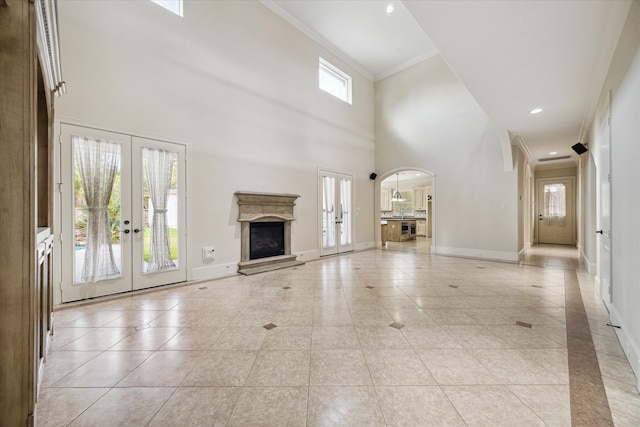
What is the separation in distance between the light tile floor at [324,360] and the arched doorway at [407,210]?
18.0 ft

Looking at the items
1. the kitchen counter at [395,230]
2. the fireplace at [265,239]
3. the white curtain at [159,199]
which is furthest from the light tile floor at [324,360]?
the kitchen counter at [395,230]

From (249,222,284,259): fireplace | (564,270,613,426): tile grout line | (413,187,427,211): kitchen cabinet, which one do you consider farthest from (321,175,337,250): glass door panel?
(413,187,427,211): kitchen cabinet

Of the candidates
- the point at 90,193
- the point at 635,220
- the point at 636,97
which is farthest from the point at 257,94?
the point at 635,220

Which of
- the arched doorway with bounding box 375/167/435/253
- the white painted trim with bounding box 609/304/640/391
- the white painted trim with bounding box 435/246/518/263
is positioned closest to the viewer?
the white painted trim with bounding box 609/304/640/391

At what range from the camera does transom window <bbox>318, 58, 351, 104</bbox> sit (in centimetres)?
701

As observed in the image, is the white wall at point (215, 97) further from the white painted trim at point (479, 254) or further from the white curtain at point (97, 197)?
the white painted trim at point (479, 254)

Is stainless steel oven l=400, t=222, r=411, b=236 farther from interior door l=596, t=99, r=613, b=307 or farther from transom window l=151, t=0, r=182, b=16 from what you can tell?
transom window l=151, t=0, r=182, b=16

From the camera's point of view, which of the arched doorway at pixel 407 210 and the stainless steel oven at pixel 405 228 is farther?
the stainless steel oven at pixel 405 228

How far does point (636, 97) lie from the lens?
75.0 inches

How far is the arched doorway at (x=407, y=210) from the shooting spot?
9.69m

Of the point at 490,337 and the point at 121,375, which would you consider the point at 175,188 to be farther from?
the point at 490,337

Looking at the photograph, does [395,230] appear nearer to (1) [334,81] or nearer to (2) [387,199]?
(2) [387,199]

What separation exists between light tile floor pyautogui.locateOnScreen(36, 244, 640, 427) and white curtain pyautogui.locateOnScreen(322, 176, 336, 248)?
3.12 metres

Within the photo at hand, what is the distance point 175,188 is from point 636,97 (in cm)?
521
